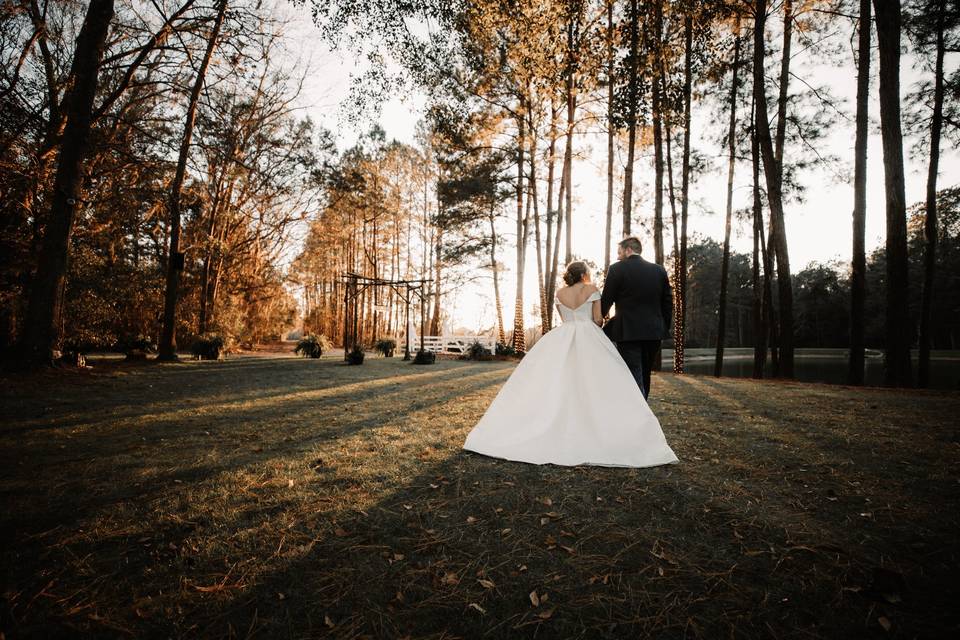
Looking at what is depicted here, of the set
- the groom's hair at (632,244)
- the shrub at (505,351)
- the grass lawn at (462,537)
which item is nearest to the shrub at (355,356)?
the shrub at (505,351)

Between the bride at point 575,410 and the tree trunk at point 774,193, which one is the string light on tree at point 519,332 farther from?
the bride at point 575,410

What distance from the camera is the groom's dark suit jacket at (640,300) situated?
16.2 ft

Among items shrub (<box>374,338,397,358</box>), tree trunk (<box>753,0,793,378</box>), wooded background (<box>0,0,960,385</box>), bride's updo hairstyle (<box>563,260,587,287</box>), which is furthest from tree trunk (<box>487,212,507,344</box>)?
bride's updo hairstyle (<box>563,260,587,287</box>)

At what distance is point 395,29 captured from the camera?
5242 mm

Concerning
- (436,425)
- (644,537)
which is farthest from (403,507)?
(436,425)

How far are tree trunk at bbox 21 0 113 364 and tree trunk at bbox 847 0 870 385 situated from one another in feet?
58.3

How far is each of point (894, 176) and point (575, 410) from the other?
10.4m

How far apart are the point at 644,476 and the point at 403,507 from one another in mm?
2002

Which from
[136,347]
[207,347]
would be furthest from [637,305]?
[136,347]

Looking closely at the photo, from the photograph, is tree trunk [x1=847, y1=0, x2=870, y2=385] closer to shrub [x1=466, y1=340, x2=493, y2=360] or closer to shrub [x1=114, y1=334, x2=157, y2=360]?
shrub [x1=466, y1=340, x2=493, y2=360]

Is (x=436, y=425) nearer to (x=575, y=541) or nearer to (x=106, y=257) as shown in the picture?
(x=575, y=541)

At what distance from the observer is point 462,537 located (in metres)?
2.29

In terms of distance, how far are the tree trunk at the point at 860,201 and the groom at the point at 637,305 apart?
27.5 ft

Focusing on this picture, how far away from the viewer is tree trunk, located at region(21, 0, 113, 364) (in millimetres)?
7816
